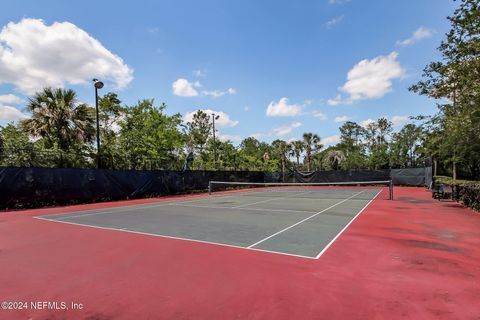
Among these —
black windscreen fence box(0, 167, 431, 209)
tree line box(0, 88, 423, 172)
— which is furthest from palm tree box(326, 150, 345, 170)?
black windscreen fence box(0, 167, 431, 209)

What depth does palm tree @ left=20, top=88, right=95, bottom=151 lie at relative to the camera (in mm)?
18984

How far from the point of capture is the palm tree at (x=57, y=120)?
18984 millimetres

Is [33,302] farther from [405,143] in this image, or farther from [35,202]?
[405,143]

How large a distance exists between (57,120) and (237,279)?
18.6 m

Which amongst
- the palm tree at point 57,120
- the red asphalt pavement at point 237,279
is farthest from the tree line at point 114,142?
the red asphalt pavement at point 237,279

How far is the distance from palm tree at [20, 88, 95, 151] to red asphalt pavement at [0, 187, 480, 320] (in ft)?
42.3

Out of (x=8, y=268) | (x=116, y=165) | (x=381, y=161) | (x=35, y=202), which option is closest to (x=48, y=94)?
(x=116, y=165)

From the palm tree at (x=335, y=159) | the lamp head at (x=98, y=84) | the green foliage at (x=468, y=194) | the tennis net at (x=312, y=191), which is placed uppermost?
the lamp head at (x=98, y=84)

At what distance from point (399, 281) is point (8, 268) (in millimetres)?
6388

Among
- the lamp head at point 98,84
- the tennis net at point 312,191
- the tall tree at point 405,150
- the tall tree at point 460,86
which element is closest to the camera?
the tall tree at point 460,86

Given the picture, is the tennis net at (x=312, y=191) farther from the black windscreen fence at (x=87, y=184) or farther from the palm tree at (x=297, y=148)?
the palm tree at (x=297, y=148)

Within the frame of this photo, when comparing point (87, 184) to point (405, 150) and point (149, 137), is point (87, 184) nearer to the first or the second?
point (149, 137)

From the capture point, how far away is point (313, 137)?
184 feet

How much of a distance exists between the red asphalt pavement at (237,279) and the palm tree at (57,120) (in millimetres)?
12899
